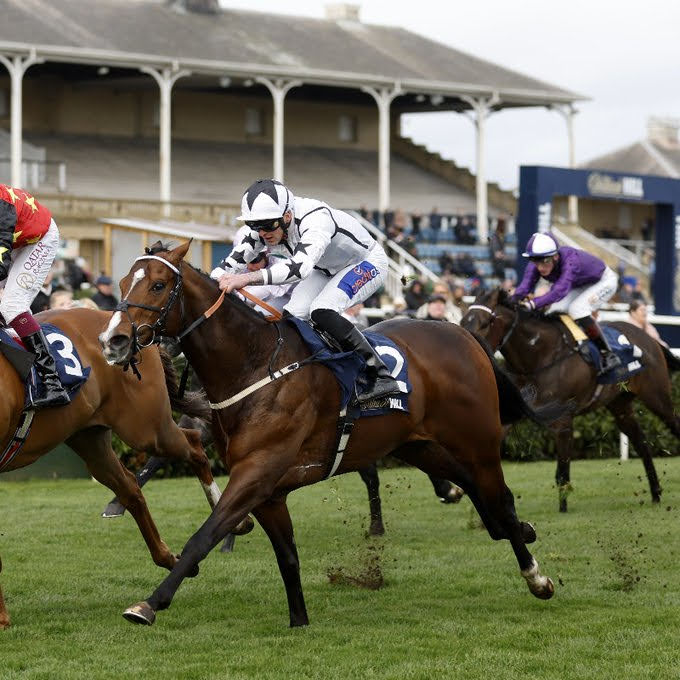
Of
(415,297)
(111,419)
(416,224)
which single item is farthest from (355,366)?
(416,224)

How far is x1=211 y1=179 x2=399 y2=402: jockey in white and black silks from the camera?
589 centimetres

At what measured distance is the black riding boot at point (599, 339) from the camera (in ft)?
33.4

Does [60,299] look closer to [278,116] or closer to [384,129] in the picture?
[278,116]

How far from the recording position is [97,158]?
101ft

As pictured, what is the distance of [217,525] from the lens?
5.55 m

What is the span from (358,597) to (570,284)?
3979 mm

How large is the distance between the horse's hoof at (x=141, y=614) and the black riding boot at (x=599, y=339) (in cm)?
554

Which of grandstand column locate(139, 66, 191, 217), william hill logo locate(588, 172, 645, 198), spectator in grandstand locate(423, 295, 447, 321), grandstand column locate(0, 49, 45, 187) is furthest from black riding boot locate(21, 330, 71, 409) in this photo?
grandstand column locate(139, 66, 191, 217)

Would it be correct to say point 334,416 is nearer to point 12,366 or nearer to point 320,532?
point 12,366

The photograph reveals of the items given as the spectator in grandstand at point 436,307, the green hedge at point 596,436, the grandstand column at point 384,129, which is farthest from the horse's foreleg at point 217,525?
the grandstand column at point 384,129

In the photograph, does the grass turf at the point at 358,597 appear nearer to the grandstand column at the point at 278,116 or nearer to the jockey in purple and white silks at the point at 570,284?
the jockey in purple and white silks at the point at 570,284

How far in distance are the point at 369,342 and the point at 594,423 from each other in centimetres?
758

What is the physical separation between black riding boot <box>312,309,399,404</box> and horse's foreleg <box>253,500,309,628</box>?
1.96 feet

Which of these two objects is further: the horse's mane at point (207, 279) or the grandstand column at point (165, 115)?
the grandstand column at point (165, 115)
